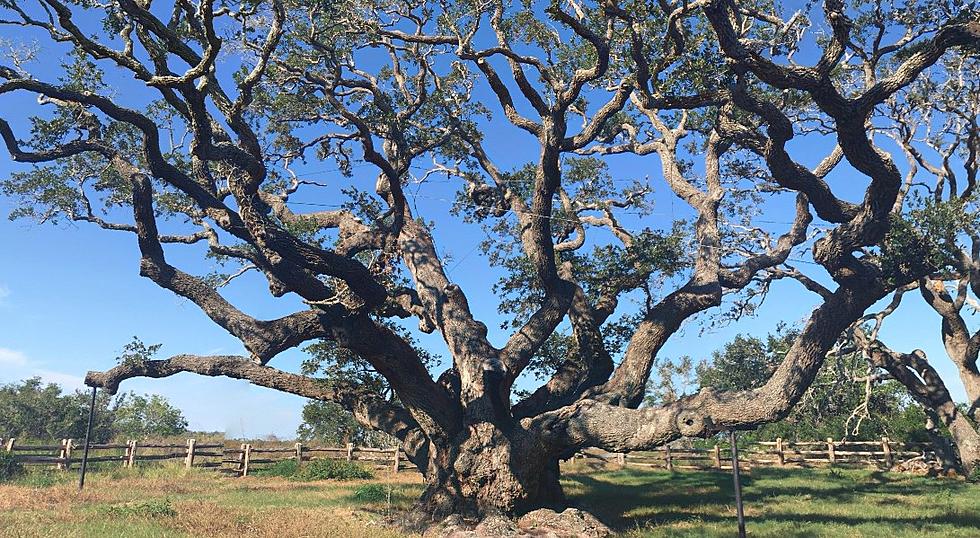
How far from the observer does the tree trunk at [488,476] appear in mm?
12055

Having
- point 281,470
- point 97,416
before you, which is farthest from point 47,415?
point 281,470

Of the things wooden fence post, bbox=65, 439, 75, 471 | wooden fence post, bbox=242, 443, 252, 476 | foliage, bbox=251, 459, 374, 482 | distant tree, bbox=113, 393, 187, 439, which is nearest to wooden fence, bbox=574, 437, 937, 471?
foliage, bbox=251, 459, 374, 482

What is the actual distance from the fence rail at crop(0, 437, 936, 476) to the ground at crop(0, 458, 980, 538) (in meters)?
1.63

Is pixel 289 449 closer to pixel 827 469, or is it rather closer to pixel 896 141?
pixel 827 469

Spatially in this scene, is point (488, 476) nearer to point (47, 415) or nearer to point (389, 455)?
point (389, 455)

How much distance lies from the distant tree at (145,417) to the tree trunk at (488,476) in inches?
1916

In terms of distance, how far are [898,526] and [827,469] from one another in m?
16.0

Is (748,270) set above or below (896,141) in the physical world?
below

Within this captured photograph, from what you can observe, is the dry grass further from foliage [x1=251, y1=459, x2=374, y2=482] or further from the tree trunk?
foliage [x1=251, y1=459, x2=374, y2=482]

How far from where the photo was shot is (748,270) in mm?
15508

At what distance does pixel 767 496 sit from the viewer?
1728cm

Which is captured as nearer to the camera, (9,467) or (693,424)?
(693,424)

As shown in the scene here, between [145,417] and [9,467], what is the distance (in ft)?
126

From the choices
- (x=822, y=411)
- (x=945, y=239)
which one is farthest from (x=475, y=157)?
(x=822, y=411)
